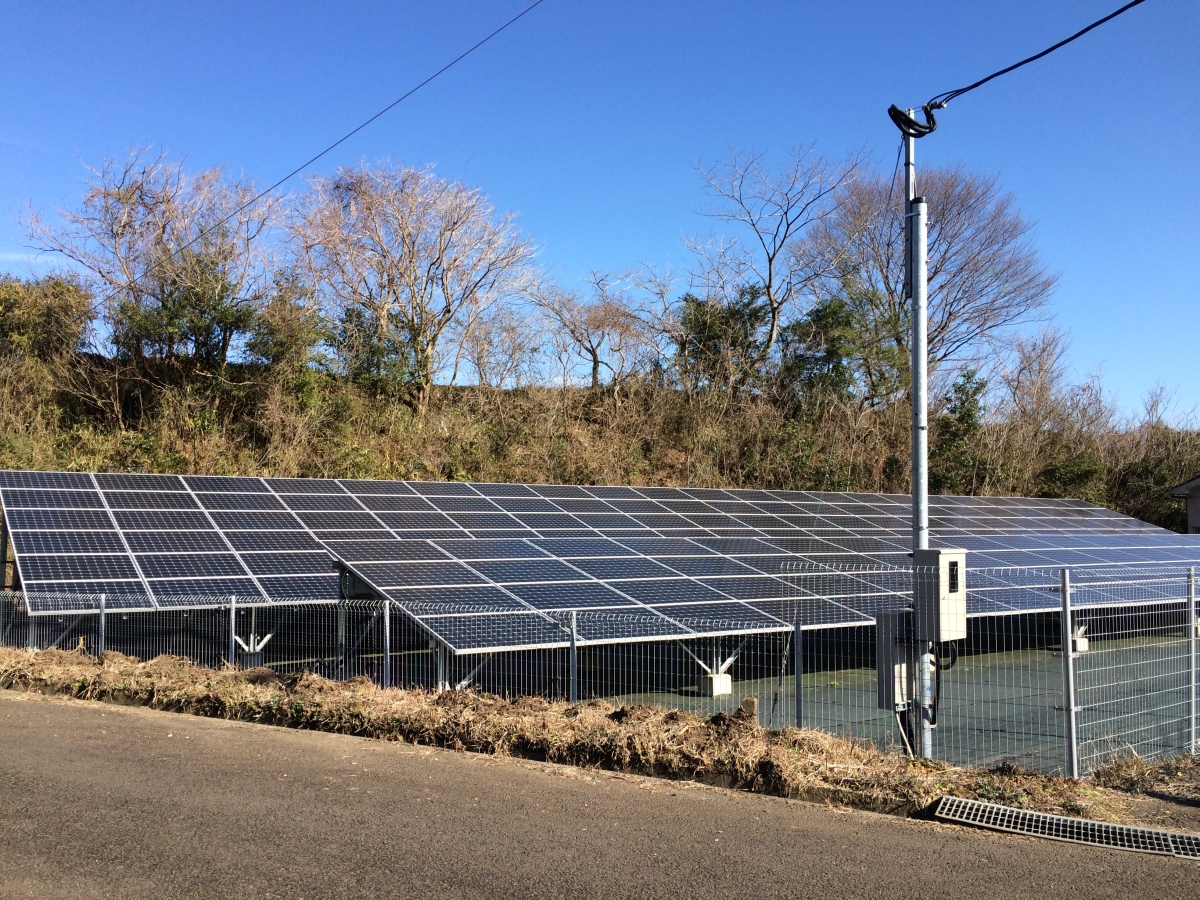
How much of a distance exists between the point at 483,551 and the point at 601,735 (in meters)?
7.75

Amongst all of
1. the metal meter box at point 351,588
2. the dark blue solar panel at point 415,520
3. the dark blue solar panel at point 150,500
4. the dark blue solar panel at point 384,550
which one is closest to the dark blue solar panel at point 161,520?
the dark blue solar panel at point 150,500

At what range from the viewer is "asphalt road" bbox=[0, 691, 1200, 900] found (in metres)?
5.37

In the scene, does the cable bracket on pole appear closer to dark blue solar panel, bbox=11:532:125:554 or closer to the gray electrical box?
the gray electrical box

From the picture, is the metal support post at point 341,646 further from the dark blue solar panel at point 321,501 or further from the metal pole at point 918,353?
the metal pole at point 918,353

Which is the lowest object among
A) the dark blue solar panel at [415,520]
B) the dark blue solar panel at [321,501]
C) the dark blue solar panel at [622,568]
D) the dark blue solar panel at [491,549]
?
the dark blue solar panel at [622,568]

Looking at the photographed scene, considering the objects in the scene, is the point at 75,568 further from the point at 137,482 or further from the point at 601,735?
the point at 601,735

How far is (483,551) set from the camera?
1580 cm

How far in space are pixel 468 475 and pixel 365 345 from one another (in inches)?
230

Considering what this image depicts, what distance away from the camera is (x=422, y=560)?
14688 millimetres

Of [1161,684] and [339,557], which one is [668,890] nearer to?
[339,557]

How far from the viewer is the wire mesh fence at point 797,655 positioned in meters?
9.58

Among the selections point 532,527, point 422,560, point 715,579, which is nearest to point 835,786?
point 715,579

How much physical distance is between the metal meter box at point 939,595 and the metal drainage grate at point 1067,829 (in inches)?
66.9

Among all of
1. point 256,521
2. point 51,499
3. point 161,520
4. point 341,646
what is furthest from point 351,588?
point 51,499
